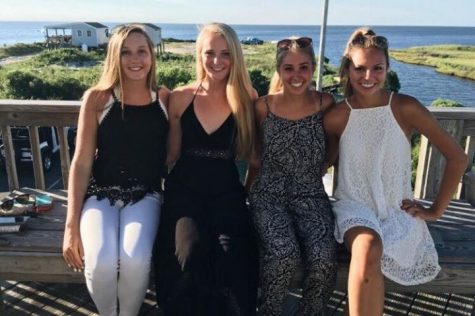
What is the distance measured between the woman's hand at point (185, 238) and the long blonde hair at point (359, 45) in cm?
118

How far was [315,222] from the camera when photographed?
2.41 metres

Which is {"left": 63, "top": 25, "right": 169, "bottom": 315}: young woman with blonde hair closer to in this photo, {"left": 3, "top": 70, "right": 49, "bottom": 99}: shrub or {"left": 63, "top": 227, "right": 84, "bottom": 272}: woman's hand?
{"left": 63, "top": 227, "right": 84, "bottom": 272}: woman's hand

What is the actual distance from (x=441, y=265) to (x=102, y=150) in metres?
1.90

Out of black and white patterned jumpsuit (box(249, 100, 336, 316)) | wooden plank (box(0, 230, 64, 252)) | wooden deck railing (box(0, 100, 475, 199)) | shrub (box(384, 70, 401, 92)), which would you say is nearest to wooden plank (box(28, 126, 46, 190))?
wooden deck railing (box(0, 100, 475, 199))

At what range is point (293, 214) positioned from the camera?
2527 millimetres

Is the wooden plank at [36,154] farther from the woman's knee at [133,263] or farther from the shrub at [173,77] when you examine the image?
the shrub at [173,77]

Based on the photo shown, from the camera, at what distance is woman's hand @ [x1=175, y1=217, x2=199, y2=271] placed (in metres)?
2.16

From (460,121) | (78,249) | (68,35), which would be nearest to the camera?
(78,249)

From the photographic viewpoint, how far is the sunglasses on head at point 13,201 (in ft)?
8.53

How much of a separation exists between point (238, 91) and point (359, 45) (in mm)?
717

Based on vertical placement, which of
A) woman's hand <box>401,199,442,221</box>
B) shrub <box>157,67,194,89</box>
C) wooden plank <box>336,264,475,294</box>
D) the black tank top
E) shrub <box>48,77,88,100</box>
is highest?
the black tank top

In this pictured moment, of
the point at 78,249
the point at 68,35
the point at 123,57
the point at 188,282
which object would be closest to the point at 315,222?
the point at 188,282

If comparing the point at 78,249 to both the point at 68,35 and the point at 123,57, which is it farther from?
the point at 68,35

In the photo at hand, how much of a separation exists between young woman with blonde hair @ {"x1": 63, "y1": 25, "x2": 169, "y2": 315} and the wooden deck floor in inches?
32.1
